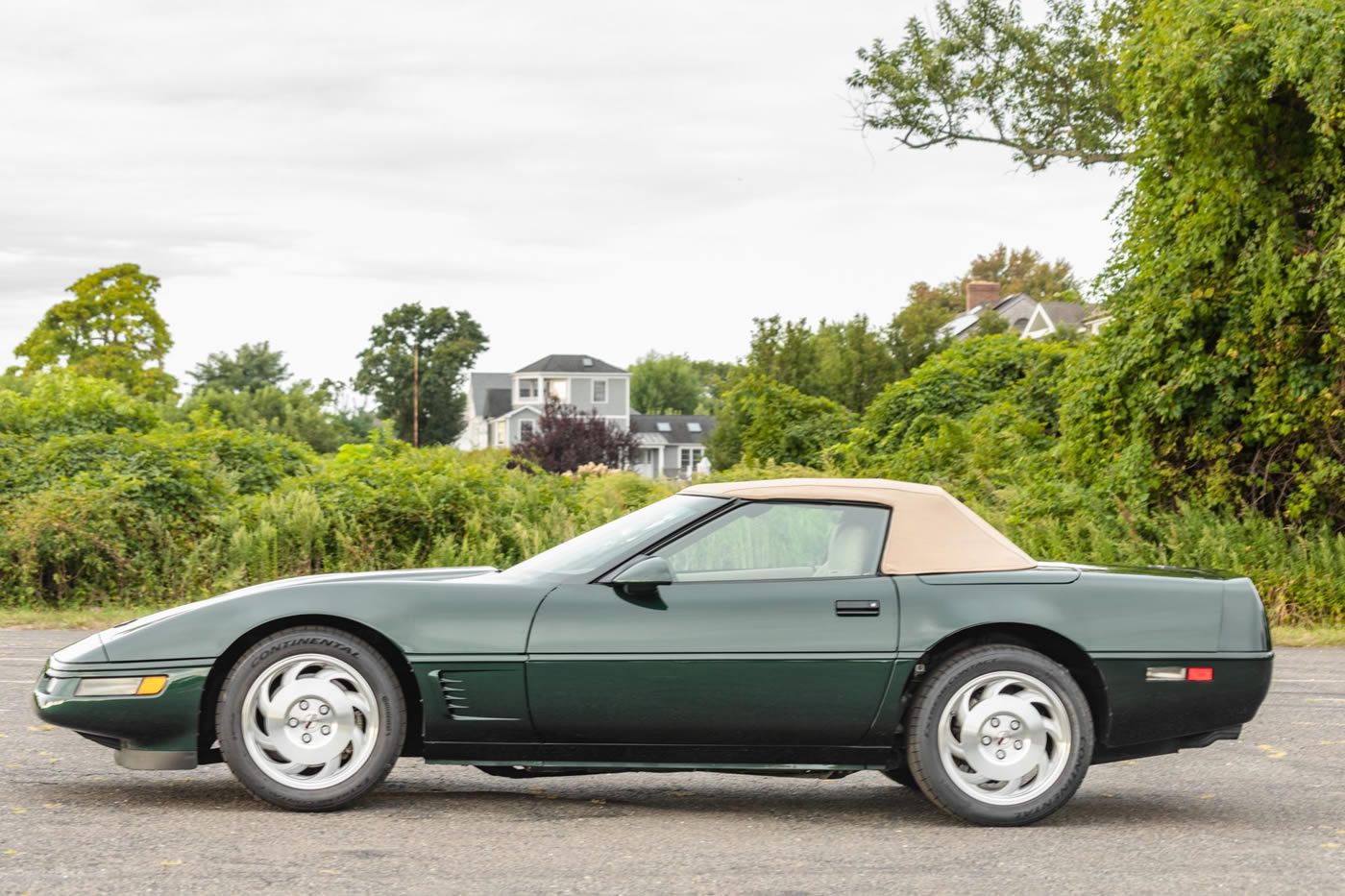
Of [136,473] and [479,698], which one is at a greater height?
[136,473]

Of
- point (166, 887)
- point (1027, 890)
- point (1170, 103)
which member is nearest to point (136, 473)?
point (1170, 103)

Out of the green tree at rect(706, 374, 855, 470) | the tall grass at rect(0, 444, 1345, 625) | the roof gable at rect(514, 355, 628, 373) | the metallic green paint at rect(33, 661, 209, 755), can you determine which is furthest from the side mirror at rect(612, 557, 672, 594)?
the roof gable at rect(514, 355, 628, 373)

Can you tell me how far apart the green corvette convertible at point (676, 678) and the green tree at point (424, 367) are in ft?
316

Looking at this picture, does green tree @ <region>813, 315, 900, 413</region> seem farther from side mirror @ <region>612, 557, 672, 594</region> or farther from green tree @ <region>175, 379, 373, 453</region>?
side mirror @ <region>612, 557, 672, 594</region>

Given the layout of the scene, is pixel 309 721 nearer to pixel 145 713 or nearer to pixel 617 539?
pixel 145 713

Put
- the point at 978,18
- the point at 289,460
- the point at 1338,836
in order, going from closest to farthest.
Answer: the point at 1338,836 → the point at 289,460 → the point at 978,18

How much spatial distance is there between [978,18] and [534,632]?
25552 mm

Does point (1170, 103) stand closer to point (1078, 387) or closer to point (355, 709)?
point (1078, 387)

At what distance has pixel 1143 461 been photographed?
16625mm

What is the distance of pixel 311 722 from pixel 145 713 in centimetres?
62

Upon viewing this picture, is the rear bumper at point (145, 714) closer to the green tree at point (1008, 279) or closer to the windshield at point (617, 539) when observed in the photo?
the windshield at point (617, 539)

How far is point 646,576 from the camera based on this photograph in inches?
216

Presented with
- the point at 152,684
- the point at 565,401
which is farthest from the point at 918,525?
the point at 565,401

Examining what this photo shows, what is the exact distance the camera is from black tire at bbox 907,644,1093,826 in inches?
217
